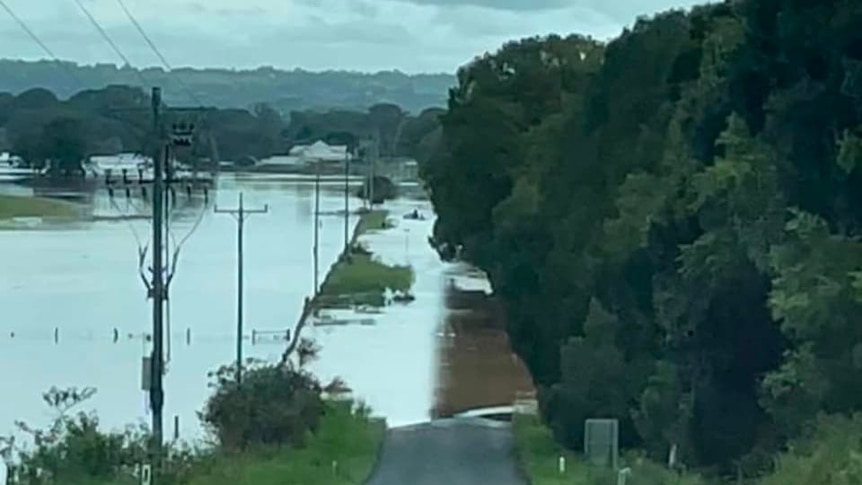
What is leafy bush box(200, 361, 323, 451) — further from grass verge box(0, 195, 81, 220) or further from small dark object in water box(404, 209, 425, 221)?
small dark object in water box(404, 209, 425, 221)

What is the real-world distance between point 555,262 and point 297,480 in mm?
13908

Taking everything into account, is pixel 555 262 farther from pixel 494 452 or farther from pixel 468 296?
pixel 468 296

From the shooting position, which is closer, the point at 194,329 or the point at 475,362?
the point at 475,362

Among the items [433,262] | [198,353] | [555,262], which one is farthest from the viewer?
[433,262]

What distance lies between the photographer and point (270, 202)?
158875mm

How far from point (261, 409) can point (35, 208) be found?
93090mm

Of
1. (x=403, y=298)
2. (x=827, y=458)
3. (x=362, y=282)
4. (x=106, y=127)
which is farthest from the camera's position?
(x=362, y=282)

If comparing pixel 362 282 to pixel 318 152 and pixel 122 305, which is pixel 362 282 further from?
pixel 318 152

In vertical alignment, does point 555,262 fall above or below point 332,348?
above

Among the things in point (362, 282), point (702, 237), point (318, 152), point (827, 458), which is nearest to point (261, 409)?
point (702, 237)

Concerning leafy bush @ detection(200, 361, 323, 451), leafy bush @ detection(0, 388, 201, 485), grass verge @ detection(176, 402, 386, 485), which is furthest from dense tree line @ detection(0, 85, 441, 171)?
grass verge @ detection(176, 402, 386, 485)

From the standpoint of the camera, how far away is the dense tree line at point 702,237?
2039 cm

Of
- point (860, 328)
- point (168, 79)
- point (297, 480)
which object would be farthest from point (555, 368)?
point (860, 328)

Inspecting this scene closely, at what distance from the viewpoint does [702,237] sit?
89.2ft
